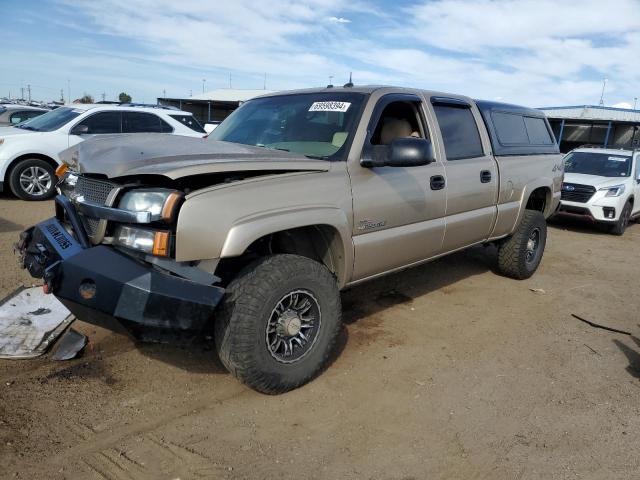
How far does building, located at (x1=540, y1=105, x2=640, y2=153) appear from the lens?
27.1 metres

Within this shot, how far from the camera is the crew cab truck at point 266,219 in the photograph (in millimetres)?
2576

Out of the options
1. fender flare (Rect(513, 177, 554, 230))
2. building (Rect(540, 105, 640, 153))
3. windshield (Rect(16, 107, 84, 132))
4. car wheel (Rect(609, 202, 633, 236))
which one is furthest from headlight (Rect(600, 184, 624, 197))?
building (Rect(540, 105, 640, 153))

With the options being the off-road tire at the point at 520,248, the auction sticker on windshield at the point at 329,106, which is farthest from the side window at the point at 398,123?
the off-road tire at the point at 520,248

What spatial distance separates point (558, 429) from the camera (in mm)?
2945

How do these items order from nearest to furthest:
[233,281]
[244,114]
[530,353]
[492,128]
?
[233,281] < [530,353] < [244,114] < [492,128]

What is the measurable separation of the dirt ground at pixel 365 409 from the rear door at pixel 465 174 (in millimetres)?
842

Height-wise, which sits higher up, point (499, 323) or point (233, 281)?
point (233, 281)

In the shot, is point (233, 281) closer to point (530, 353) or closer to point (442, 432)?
point (442, 432)

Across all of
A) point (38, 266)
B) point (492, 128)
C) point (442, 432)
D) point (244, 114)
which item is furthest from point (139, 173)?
point (492, 128)

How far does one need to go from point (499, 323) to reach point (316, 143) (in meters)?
2.42

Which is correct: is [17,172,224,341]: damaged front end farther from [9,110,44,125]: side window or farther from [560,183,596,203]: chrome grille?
[9,110,44,125]: side window

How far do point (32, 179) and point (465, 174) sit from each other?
7.65 metres

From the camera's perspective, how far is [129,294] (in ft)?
8.16

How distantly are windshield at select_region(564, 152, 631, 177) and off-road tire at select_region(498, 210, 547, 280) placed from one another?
583 cm
